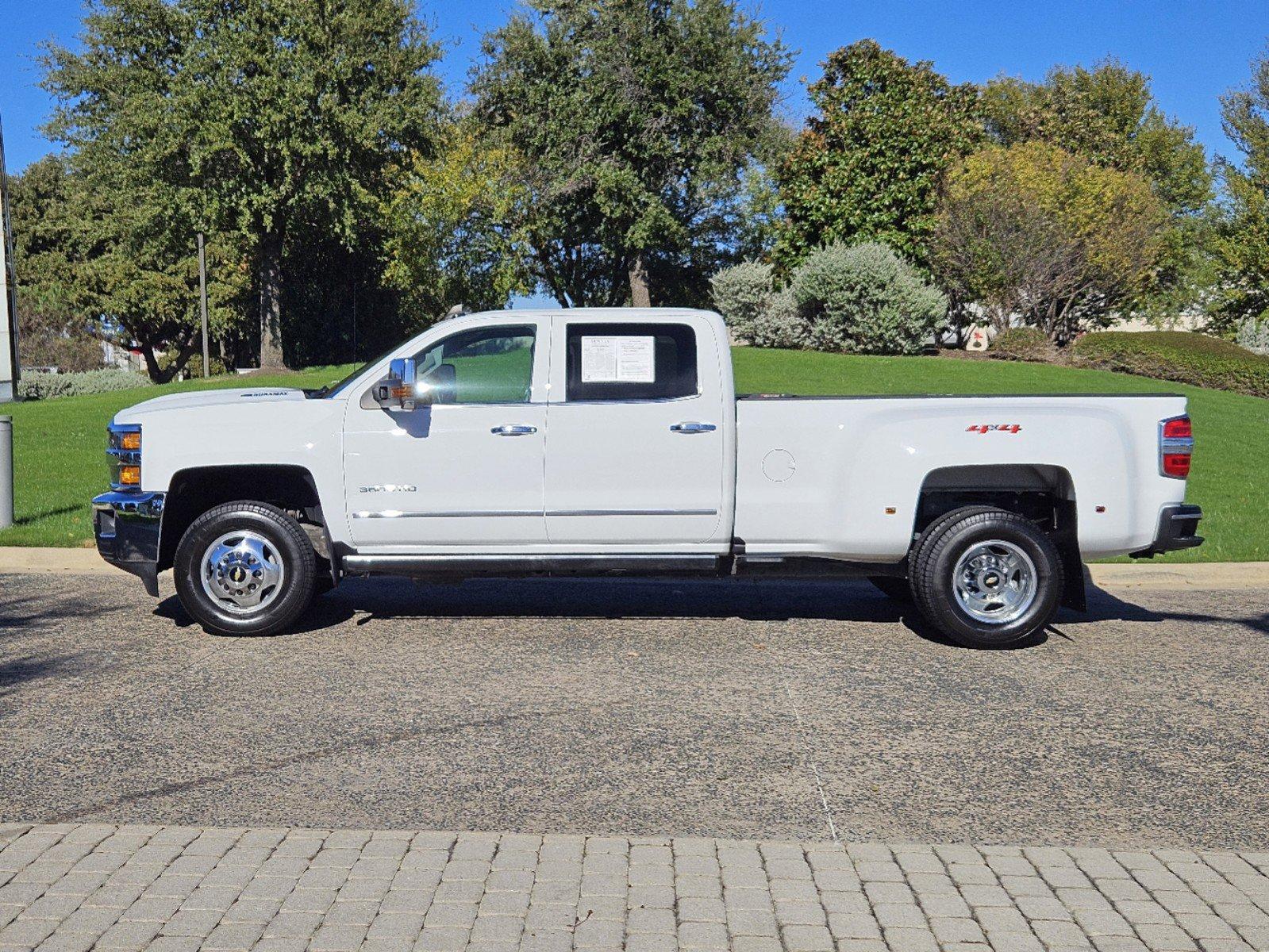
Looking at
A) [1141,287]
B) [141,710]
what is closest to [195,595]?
[141,710]

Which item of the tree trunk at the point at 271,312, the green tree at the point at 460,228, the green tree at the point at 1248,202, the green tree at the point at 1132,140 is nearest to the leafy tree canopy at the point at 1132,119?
the green tree at the point at 1132,140

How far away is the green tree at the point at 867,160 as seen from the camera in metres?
40.5

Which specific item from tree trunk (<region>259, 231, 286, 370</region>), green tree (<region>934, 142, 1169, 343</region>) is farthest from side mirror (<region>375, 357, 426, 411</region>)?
tree trunk (<region>259, 231, 286, 370</region>)

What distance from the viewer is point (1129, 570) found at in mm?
10414

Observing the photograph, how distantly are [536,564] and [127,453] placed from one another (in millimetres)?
2664

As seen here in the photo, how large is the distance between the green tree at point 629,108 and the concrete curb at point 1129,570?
30974 millimetres

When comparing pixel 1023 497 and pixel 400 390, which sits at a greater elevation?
pixel 400 390

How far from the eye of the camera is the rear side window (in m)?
7.93

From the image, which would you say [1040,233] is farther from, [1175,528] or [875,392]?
[1175,528]

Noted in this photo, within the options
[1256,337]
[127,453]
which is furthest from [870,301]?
[127,453]

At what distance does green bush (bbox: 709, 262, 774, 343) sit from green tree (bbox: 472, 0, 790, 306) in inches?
151

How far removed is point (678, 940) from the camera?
382 centimetres

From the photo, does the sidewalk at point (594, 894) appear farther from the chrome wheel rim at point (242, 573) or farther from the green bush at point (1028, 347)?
the green bush at point (1028, 347)

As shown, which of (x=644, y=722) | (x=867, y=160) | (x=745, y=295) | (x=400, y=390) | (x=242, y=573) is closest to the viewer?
(x=644, y=722)
